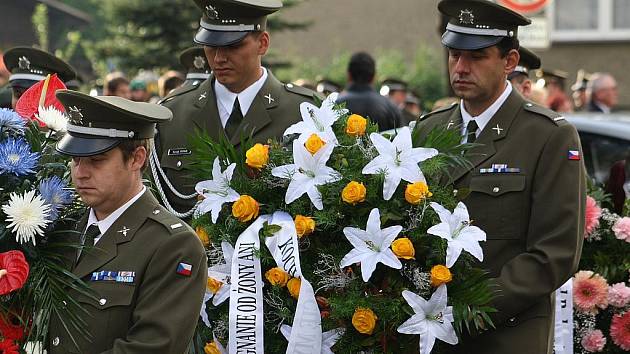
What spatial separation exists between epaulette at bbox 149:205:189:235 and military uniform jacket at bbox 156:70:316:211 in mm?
1316

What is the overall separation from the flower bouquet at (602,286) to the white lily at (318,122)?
182cm

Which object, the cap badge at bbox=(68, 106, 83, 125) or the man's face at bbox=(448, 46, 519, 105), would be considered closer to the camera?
the cap badge at bbox=(68, 106, 83, 125)

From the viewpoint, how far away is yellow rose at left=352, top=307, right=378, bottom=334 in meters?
4.66

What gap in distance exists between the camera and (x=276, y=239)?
4.86 meters

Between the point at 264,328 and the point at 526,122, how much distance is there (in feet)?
4.74

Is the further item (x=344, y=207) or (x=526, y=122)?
(x=526, y=122)

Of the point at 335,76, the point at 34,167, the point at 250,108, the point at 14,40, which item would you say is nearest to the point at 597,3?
the point at 335,76

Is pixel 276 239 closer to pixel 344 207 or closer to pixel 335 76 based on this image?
pixel 344 207

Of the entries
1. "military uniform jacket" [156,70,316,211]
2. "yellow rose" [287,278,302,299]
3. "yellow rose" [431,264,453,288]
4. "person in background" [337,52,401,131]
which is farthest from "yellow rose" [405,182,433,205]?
"person in background" [337,52,401,131]

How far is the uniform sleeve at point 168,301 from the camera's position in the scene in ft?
13.0

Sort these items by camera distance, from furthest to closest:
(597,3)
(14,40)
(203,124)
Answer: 1. (597,3)
2. (14,40)
3. (203,124)

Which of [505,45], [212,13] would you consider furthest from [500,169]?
[212,13]

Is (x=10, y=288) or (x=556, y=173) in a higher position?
(x=10, y=288)

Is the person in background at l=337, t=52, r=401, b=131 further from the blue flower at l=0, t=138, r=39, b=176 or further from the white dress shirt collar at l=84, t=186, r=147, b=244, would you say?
the white dress shirt collar at l=84, t=186, r=147, b=244
